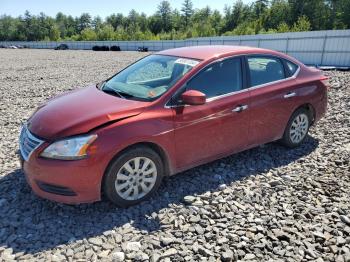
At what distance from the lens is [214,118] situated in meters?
4.20

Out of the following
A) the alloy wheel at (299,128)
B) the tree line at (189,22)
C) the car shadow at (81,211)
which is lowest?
the car shadow at (81,211)

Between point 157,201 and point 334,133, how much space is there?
404 centimetres

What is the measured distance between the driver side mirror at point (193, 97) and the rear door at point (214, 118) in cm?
14

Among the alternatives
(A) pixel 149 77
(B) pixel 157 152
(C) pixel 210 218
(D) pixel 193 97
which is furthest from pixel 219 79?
(C) pixel 210 218

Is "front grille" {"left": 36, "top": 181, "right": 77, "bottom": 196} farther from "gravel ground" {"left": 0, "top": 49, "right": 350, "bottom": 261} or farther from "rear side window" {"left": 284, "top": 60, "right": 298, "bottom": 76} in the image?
"rear side window" {"left": 284, "top": 60, "right": 298, "bottom": 76}

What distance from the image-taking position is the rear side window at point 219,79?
418cm

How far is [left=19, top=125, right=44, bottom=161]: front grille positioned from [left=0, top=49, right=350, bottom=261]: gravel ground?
0.67 metres

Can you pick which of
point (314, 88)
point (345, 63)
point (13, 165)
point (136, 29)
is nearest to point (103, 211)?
point (13, 165)

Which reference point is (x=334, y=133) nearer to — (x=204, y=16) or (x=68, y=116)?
(x=68, y=116)

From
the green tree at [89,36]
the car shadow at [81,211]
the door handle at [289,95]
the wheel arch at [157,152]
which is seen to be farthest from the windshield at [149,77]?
the green tree at [89,36]

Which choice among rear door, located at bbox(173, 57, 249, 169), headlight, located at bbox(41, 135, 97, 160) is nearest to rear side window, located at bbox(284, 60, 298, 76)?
rear door, located at bbox(173, 57, 249, 169)

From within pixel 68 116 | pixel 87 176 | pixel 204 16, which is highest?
pixel 204 16

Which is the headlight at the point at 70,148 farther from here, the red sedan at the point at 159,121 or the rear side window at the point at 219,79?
the rear side window at the point at 219,79

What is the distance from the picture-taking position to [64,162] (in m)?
3.38
